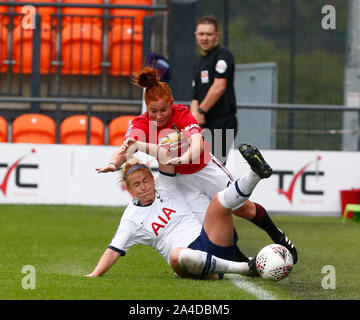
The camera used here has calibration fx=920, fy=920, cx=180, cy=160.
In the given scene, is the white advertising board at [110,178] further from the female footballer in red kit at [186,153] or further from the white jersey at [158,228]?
the white jersey at [158,228]

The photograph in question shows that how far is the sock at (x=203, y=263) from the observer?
5.80 m

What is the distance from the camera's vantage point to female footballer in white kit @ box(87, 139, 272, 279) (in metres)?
5.82

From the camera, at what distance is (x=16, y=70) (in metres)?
13.9

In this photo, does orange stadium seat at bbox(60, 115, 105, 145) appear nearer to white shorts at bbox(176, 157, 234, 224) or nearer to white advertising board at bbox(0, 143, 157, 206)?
white advertising board at bbox(0, 143, 157, 206)

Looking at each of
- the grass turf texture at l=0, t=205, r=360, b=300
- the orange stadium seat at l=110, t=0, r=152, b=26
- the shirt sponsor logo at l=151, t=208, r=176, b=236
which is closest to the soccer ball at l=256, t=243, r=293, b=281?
the grass turf texture at l=0, t=205, r=360, b=300

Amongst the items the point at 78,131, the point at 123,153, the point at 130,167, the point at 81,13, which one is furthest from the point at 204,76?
the point at 81,13

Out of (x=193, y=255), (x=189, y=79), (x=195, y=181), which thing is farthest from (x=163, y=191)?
(x=189, y=79)

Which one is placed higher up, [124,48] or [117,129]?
[124,48]

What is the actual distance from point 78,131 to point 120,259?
225 inches

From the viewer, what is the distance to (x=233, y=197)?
228 inches

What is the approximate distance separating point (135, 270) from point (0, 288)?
4.85ft

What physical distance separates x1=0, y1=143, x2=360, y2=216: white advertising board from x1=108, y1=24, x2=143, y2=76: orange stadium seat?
2.52 metres

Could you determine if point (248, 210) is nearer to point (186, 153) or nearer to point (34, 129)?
point (186, 153)
